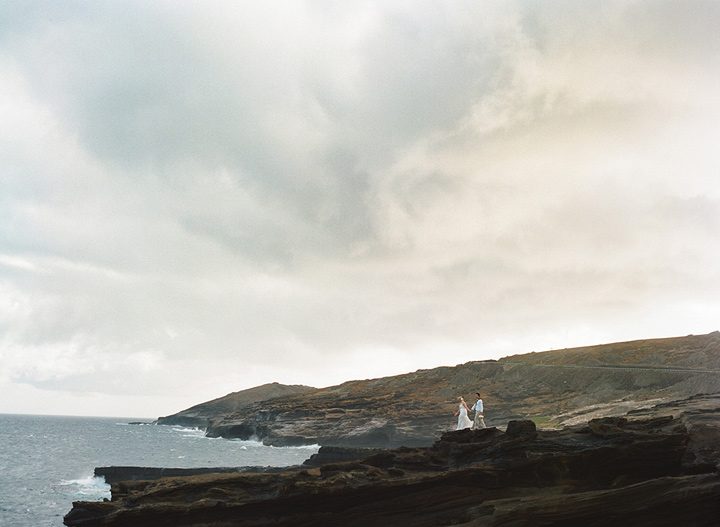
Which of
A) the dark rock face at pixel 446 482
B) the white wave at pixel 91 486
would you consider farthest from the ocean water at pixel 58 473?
the dark rock face at pixel 446 482

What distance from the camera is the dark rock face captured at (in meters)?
17.5

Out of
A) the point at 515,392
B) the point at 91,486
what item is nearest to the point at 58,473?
the point at 91,486

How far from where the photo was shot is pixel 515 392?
238ft

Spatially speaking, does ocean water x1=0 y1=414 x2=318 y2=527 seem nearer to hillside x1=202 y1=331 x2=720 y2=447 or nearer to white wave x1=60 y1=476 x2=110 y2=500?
white wave x1=60 y1=476 x2=110 y2=500

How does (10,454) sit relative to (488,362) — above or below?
below

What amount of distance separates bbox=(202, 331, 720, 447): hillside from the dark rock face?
19008 mm

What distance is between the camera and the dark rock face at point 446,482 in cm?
1747

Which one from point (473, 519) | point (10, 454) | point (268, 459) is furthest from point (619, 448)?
point (10, 454)

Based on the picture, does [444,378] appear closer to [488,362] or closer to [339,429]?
[488,362]

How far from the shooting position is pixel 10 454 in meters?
75.5

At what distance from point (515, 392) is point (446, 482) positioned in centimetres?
5887

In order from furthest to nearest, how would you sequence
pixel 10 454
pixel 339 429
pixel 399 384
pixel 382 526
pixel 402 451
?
pixel 399 384 < pixel 339 429 < pixel 10 454 < pixel 402 451 < pixel 382 526

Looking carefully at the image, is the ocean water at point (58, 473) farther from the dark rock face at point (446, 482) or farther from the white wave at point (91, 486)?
the dark rock face at point (446, 482)

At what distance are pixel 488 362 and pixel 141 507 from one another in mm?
81442
